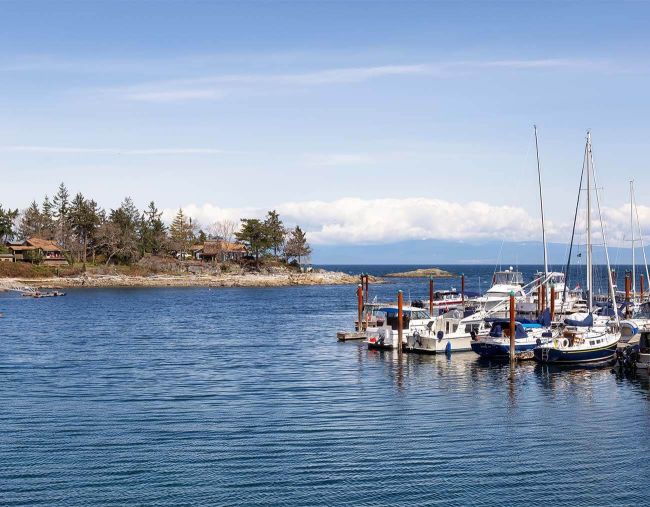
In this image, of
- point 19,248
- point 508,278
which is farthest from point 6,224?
point 508,278

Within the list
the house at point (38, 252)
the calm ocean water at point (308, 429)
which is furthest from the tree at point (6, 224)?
the calm ocean water at point (308, 429)

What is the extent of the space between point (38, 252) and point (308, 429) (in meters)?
158

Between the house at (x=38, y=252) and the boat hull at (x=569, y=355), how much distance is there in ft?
482

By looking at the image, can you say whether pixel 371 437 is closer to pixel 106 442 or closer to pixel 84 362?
pixel 106 442

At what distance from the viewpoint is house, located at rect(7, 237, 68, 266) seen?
177625mm

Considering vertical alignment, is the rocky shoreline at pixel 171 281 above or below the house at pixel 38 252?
below

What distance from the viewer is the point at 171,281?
178625mm

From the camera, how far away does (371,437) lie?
34.8m

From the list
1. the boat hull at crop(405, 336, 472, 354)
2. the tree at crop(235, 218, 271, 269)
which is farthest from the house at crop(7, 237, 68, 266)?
the boat hull at crop(405, 336, 472, 354)

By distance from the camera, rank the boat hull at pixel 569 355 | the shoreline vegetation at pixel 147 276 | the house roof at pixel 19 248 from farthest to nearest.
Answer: the house roof at pixel 19 248 → the shoreline vegetation at pixel 147 276 → the boat hull at pixel 569 355

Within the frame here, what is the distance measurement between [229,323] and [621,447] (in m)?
64.2

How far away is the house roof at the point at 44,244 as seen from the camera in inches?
7087

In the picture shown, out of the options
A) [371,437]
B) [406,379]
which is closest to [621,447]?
[371,437]

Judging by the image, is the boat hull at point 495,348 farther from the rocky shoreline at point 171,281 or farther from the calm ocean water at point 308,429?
the rocky shoreline at point 171,281
